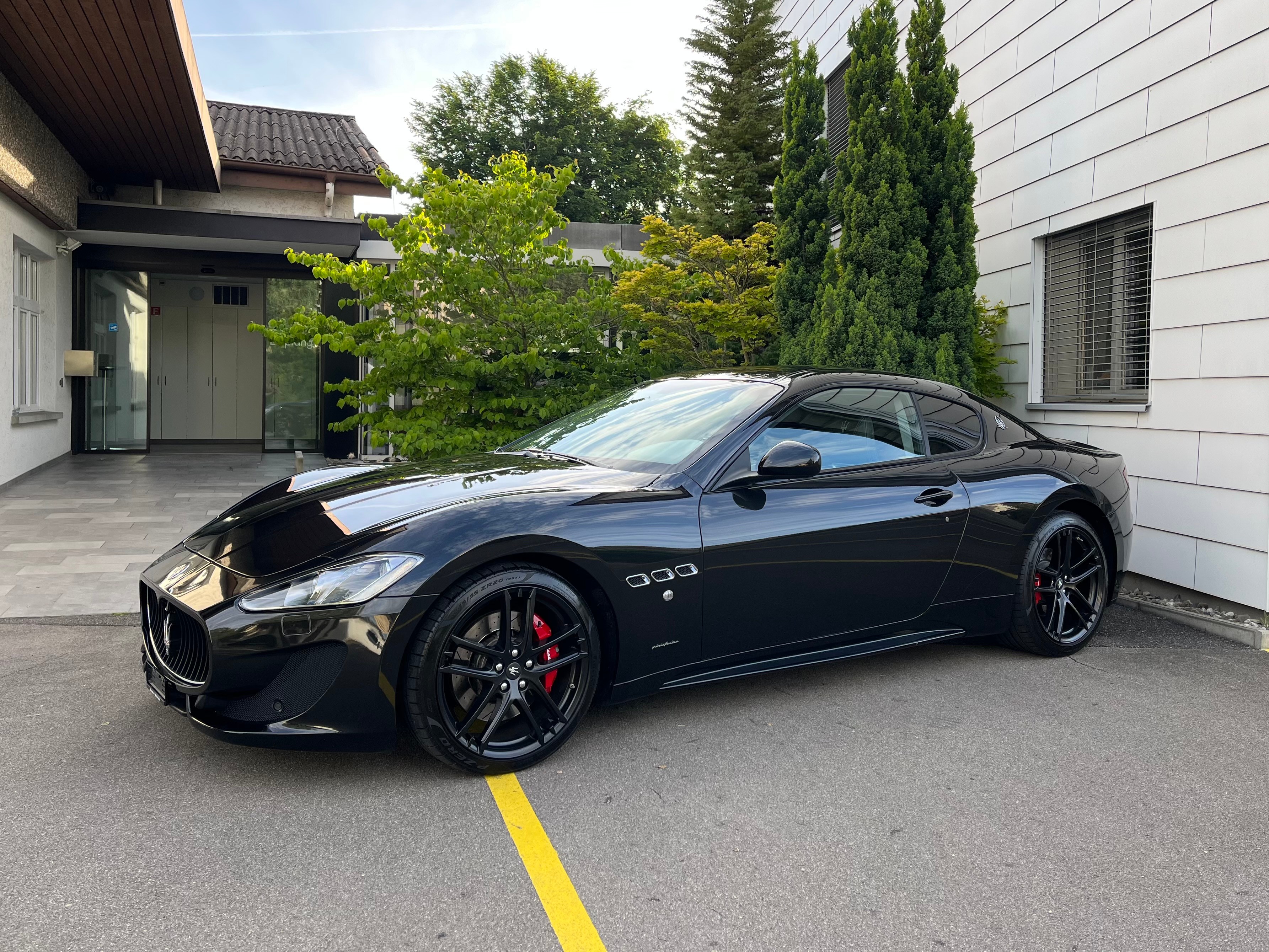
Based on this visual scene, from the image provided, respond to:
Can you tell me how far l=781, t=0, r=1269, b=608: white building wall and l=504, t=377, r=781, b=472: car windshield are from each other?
122 inches

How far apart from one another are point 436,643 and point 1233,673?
371 centimetres

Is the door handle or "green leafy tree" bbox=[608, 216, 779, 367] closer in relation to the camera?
the door handle

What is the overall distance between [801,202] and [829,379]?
16.0ft

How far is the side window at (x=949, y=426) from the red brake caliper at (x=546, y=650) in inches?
78.7

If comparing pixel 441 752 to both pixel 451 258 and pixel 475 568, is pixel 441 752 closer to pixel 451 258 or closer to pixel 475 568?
pixel 475 568

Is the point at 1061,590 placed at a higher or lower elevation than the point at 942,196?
lower

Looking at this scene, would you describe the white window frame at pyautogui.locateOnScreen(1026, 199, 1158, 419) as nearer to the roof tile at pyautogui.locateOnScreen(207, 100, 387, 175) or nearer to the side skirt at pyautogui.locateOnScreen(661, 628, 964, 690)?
the side skirt at pyautogui.locateOnScreen(661, 628, 964, 690)

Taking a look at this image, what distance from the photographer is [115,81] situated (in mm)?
8852

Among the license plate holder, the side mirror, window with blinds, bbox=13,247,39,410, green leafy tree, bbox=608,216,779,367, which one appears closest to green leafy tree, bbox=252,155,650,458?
green leafy tree, bbox=608,216,779,367

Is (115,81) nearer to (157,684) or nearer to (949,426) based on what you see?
(157,684)

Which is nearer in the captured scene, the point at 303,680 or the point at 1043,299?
the point at 303,680

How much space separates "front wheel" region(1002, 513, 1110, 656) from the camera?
4.20 metres

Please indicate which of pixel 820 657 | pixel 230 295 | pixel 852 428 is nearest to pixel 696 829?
pixel 820 657

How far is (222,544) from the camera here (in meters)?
3.10
